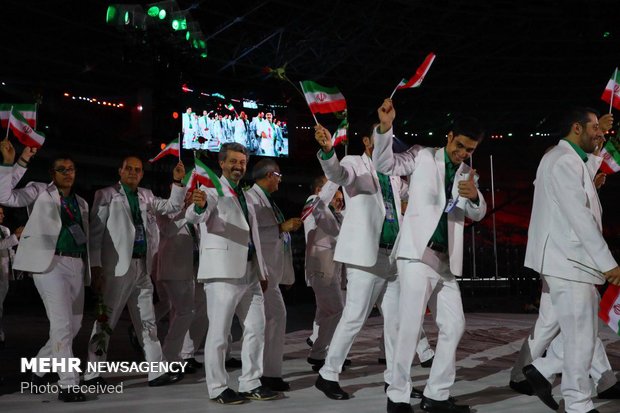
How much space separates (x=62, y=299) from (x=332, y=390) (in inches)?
72.9

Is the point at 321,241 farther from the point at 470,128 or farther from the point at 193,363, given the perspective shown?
the point at 470,128

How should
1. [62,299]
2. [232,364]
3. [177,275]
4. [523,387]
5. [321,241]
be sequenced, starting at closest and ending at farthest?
[523,387], [62,299], [177,275], [232,364], [321,241]

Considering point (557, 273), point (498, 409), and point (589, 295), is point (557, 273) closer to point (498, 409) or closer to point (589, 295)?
point (589, 295)

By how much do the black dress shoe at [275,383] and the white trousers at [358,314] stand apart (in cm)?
45

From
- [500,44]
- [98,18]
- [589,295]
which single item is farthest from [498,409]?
[500,44]


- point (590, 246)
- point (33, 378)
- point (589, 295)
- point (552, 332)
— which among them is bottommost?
point (33, 378)

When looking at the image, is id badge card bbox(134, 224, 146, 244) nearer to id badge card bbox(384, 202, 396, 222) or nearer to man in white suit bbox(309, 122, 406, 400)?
man in white suit bbox(309, 122, 406, 400)

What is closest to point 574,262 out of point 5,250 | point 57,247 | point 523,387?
point 523,387

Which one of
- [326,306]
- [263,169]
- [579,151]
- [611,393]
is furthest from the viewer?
[326,306]

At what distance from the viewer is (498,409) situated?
4.45 metres

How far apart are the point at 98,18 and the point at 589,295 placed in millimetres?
19401

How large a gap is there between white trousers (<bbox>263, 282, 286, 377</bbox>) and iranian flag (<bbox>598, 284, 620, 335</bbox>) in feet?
6.92

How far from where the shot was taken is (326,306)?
6.46 m

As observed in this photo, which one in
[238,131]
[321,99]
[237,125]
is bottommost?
[321,99]
